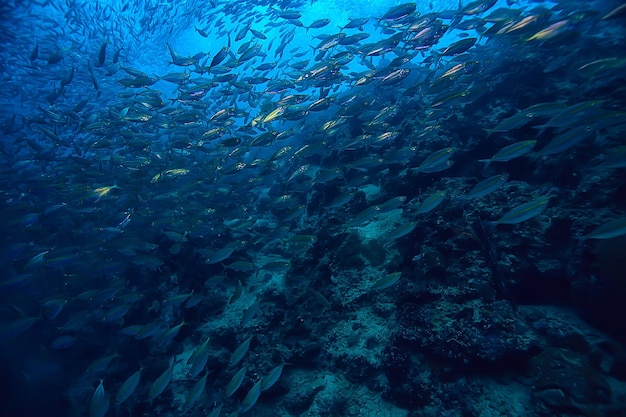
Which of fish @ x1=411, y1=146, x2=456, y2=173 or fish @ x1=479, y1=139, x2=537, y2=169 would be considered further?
fish @ x1=411, y1=146, x2=456, y2=173

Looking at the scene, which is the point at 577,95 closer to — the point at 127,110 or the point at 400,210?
the point at 400,210

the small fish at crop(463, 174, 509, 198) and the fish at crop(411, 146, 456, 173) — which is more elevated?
the fish at crop(411, 146, 456, 173)

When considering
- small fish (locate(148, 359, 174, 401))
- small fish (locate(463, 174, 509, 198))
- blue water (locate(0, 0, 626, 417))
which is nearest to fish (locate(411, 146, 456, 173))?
blue water (locate(0, 0, 626, 417))

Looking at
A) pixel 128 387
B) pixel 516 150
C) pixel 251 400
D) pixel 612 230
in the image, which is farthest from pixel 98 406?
pixel 516 150

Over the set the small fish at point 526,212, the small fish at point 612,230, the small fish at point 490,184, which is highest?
the small fish at point 490,184

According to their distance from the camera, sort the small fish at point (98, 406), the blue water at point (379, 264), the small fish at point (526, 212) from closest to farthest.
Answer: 1. the small fish at point (526, 212)
2. the blue water at point (379, 264)
3. the small fish at point (98, 406)

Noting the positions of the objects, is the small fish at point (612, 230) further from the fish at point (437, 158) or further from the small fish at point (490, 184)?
the fish at point (437, 158)

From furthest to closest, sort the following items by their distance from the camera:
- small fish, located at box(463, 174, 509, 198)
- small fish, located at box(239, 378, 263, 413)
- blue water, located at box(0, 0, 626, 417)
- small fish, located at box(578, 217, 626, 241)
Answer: small fish, located at box(239, 378, 263, 413) < small fish, located at box(463, 174, 509, 198) < blue water, located at box(0, 0, 626, 417) < small fish, located at box(578, 217, 626, 241)

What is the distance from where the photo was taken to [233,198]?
10797mm

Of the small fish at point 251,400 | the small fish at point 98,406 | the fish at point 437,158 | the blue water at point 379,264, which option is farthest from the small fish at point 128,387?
the fish at point 437,158

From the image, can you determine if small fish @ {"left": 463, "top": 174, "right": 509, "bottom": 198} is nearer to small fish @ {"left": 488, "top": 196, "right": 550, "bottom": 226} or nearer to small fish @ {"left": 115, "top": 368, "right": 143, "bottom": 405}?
small fish @ {"left": 488, "top": 196, "right": 550, "bottom": 226}

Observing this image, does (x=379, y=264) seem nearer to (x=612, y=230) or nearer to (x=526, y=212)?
(x=526, y=212)

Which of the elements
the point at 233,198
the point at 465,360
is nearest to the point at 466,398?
the point at 465,360

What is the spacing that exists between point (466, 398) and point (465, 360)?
435 millimetres
